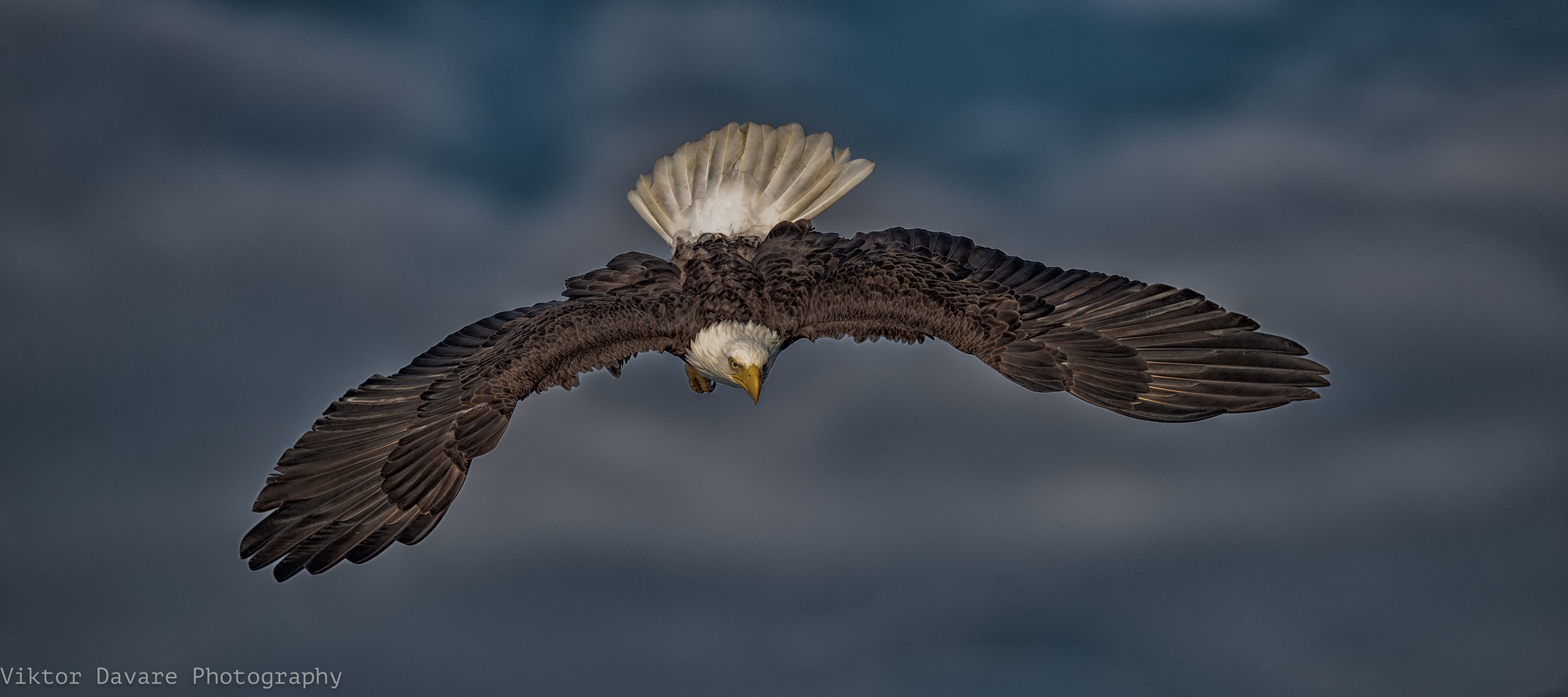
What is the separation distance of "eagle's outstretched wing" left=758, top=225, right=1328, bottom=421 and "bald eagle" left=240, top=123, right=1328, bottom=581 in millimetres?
13

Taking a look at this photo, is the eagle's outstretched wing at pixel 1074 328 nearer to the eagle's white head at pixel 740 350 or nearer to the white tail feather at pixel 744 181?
the eagle's white head at pixel 740 350

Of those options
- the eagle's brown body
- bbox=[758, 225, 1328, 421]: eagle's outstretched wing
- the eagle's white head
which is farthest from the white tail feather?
the eagle's white head

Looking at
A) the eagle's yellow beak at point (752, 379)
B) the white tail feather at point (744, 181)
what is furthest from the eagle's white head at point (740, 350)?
the white tail feather at point (744, 181)

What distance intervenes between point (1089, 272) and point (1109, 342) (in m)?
0.90

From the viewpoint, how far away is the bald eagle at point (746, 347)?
7258 mm

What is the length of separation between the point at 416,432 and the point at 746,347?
242 cm

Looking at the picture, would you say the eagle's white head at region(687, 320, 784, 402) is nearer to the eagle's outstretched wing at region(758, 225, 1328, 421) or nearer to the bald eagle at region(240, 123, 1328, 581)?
the bald eagle at region(240, 123, 1328, 581)

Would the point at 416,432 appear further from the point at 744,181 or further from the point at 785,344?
the point at 744,181

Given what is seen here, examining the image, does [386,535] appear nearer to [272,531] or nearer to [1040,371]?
[272,531]

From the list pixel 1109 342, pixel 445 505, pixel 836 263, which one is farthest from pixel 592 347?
pixel 1109 342

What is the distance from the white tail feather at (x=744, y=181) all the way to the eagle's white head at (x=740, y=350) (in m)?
1.87

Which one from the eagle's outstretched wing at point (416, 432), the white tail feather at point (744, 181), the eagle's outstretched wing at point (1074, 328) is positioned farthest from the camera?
the white tail feather at point (744, 181)

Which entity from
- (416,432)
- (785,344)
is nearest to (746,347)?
(785,344)

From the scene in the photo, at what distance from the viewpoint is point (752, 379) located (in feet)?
26.7
